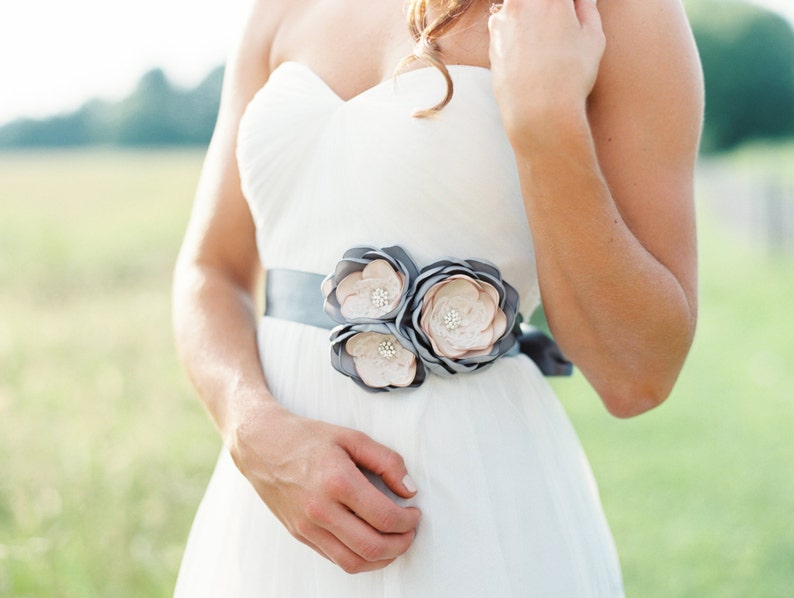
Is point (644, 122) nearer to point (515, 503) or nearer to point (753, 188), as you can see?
point (515, 503)

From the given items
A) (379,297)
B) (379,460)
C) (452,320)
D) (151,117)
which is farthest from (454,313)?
(151,117)

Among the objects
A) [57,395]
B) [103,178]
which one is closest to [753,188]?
[103,178]

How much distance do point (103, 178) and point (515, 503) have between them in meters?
9.83

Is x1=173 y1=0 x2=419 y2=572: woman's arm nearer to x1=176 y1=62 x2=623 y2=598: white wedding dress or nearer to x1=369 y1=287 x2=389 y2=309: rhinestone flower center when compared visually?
x1=176 y1=62 x2=623 y2=598: white wedding dress

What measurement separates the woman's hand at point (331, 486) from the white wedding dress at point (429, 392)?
0.06 metres

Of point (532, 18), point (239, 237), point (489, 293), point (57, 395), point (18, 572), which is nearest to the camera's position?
point (532, 18)

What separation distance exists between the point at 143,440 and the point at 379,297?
121 inches

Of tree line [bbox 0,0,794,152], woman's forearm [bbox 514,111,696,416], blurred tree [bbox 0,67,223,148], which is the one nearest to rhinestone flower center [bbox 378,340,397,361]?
woman's forearm [bbox 514,111,696,416]

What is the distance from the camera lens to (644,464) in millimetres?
6027

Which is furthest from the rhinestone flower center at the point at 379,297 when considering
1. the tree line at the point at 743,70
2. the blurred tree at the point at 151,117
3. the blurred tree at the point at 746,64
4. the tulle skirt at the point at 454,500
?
the blurred tree at the point at 746,64

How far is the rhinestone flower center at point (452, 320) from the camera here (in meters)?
1.39

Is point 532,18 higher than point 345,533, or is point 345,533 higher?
point 532,18

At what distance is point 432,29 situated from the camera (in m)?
1.43

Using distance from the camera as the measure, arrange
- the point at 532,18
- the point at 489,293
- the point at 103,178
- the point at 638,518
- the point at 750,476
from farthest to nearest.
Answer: the point at 103,178 < the point at 750,476 < the point at 638,518 < the point at 489,293 < the point at 532,18
